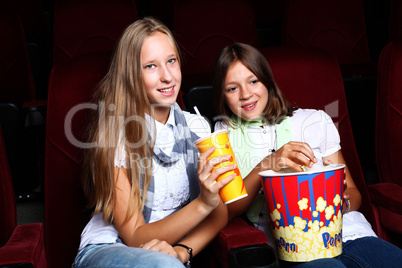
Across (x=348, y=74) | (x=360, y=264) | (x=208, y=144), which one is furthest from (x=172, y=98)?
(x=348, y=74)

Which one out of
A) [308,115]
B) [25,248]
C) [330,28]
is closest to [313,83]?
[308,115]

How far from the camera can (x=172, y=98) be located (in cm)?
107

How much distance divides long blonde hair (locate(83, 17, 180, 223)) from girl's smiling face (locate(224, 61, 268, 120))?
0.20 m

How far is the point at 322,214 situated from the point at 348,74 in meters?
0.99

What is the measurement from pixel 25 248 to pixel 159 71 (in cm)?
46

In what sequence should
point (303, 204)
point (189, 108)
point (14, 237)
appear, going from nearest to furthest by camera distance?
point (303, 204) < point (14, 237) < point (189, 108)

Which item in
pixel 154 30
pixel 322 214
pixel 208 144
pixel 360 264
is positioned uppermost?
pixel 154 30

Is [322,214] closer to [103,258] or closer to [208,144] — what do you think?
[208,144]

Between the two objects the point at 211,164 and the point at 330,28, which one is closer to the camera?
the point at 211,164

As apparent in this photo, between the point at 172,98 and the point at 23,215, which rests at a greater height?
the point at 172,98

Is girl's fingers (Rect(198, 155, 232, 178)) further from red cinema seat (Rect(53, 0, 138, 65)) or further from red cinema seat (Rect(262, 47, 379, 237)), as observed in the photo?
red cinema seat (Rect(53, 0, 138, 65))

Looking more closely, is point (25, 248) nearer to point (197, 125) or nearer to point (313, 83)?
point (197, 125)

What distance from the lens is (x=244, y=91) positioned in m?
1.20

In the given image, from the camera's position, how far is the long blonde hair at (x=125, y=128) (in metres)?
1.00
